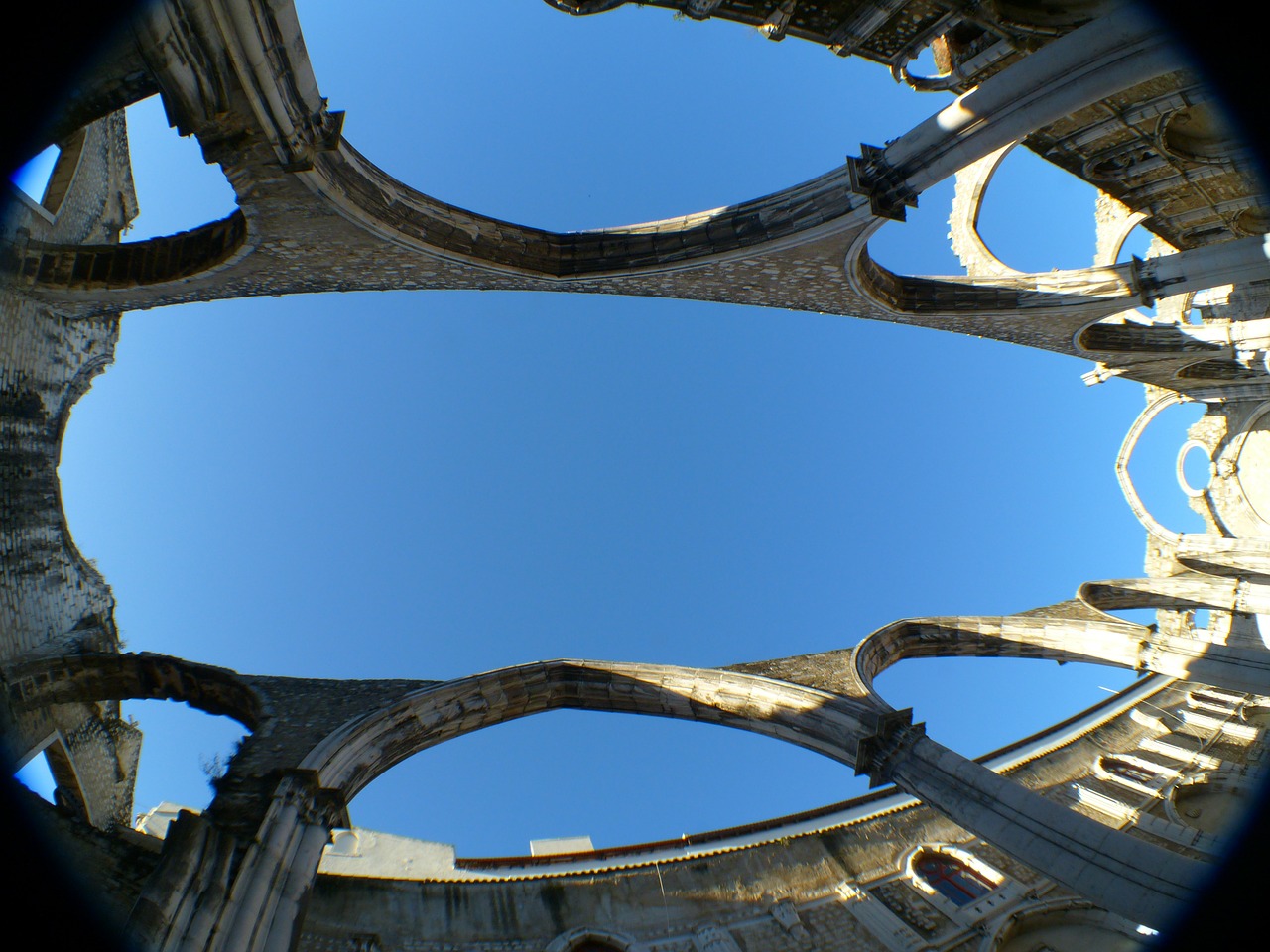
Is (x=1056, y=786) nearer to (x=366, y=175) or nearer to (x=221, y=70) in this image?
(x=366, y=175)

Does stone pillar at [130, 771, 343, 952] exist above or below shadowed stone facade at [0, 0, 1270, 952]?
below

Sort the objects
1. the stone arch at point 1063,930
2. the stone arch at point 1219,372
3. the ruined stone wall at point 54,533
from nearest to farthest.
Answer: the ruined stone wall at point 54,533
the stone arch at point 1063,930
the stone arch at point 1219,372

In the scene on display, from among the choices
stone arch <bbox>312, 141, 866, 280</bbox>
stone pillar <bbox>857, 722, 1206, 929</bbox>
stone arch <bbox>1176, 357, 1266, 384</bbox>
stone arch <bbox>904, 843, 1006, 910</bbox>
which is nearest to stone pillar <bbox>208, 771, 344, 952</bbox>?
stone pillar <bbox>857, 722, 1206, 929</bbox>

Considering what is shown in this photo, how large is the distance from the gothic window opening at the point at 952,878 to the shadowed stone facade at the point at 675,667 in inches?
3.4

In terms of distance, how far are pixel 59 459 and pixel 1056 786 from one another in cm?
1773

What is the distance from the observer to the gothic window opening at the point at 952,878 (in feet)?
33.4

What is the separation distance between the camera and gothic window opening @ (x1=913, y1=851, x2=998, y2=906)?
10188mm

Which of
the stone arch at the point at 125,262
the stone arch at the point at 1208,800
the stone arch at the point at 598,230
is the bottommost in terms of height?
the stone arch at the point at 1208,800

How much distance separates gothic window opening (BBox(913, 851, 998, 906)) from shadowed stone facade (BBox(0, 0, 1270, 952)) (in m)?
0.09

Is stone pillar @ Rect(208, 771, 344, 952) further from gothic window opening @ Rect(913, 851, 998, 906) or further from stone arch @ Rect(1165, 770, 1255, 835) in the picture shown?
stone arch @ Rect(1165, 770, 1255, 835)

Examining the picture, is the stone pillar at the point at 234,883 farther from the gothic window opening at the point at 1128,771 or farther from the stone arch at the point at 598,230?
the gothic window opening at the point at 1128,771

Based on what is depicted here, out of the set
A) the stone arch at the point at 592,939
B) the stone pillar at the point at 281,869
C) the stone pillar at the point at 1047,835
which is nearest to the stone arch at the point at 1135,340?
the stone pillar at the point at 1047,835

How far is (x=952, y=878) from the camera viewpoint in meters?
10.6

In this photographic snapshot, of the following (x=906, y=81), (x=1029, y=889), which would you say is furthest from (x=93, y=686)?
(x=906, y=81)
